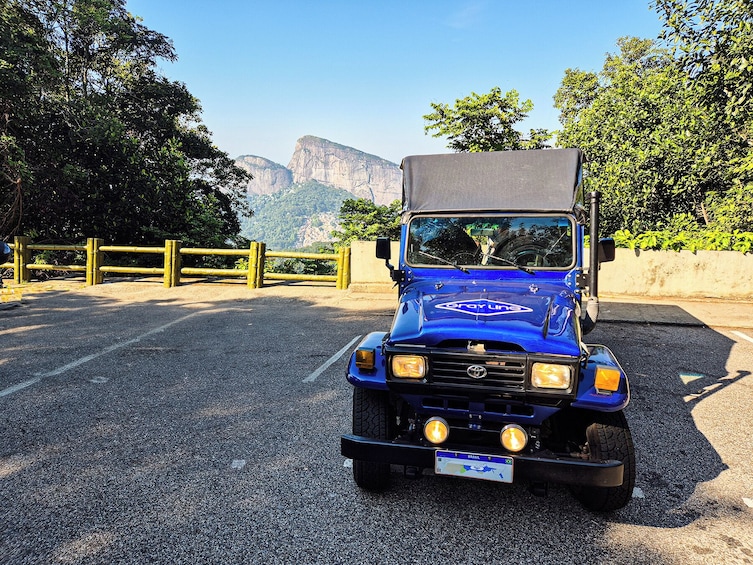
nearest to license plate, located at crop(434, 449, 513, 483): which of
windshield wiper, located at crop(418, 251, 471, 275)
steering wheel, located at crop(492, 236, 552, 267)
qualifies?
windshield wiper, located at crop(418, 251, 471, 275)

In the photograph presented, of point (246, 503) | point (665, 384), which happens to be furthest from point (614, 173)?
point (246, 503)

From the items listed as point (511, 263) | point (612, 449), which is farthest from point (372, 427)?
point (511, 263)

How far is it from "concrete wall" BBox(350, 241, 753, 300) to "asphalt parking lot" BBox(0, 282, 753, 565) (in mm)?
4130

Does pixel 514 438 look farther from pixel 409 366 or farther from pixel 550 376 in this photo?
pixel 409 366

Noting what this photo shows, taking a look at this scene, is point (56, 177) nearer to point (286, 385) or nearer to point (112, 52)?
point (112, 52)

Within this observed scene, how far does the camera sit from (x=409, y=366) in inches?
106

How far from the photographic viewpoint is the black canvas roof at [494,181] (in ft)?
13.9

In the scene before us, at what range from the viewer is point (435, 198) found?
4457 millimetres

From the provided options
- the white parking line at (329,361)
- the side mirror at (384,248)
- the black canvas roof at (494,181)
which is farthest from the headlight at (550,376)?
the white parking line at (329,361)

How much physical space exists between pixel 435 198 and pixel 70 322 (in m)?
7.07

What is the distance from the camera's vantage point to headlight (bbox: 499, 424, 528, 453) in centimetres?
250

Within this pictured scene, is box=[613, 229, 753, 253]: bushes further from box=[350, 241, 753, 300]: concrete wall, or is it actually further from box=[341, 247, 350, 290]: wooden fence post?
box=[341, 247, 350, 290]: wooden fence post

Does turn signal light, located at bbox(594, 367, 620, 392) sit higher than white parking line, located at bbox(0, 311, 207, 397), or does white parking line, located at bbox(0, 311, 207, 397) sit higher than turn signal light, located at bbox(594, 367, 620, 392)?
turn signal light, located at bbox(594, 367, 620, 392)

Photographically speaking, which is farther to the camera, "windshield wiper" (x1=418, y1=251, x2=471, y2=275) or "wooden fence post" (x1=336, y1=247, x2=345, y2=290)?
"wooden fence post" (x1=336, y1=247, x2=345, y2=290)
